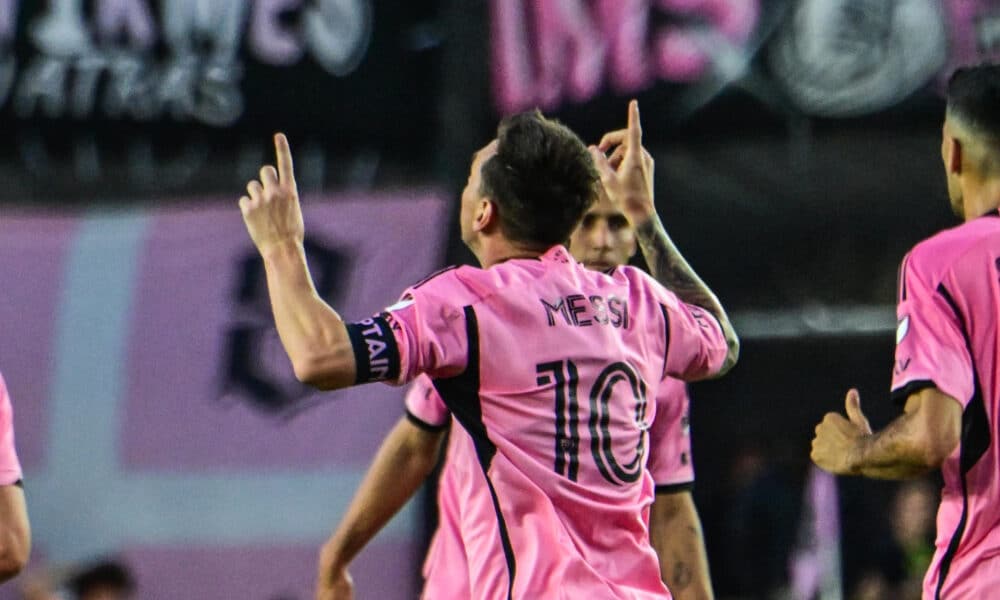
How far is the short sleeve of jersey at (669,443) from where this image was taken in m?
5.18

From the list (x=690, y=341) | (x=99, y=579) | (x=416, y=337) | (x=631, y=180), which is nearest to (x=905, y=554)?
(x=99, y=579)

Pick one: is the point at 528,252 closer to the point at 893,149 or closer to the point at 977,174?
the point at 977,174

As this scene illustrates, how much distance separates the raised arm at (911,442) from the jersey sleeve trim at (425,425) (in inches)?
59.4

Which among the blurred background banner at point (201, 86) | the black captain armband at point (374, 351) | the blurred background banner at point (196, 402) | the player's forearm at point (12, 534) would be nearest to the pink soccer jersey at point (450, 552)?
the black captain armband at point (374, 351)

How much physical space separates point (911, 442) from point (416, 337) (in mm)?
1057

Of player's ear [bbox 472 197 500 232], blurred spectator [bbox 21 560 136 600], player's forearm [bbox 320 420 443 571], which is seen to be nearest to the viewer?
player's ear [bbox 472 197 500 232]

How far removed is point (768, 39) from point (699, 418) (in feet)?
10.4

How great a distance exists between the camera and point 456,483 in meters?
4.52

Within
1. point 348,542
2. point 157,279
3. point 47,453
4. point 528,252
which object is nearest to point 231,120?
point 157,279

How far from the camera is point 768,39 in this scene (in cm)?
910

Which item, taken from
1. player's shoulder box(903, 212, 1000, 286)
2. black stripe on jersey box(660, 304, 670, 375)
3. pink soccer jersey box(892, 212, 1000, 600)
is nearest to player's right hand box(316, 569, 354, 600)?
black stripe on jersey box(660, 304, 670, 375)

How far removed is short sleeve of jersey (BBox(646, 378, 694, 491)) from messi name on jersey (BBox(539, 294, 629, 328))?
1292 millimetres

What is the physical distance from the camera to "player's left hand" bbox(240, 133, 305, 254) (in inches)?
142

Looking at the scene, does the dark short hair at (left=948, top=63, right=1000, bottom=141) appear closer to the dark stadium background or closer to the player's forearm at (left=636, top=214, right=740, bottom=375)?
the player's forearm at (left=636, top=214, right=740, bottom=375)
